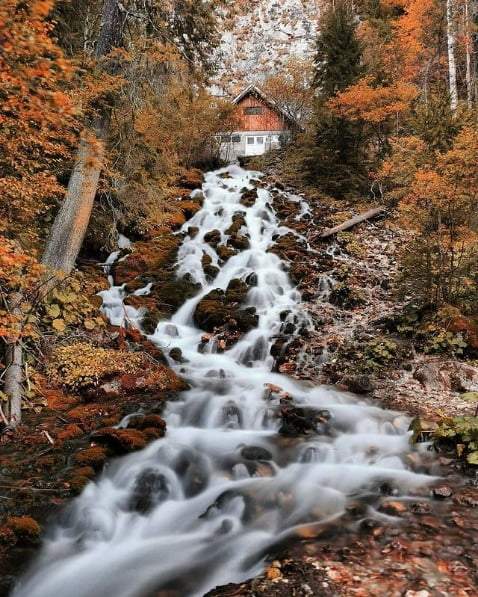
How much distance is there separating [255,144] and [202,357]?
2762 centimetres

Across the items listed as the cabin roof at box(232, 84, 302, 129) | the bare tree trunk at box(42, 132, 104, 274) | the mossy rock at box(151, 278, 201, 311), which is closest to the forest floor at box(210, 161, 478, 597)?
the mossy rock at box(151, 278, 201, 311)

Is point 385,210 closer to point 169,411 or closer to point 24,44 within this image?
point 169,411

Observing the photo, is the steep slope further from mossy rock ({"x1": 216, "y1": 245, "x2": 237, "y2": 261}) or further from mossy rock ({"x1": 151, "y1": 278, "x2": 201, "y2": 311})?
mossy rock ({"x1": 151, "y1": 278, "x2": 201, "y2": 311})

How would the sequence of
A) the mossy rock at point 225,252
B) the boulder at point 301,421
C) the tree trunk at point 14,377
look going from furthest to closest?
the mossy rock at point 225,252
the boulder at point 301,421
the tree trunk at point 14,377

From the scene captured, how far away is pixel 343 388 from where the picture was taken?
789 cm

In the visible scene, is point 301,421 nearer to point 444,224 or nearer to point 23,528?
point 23,528

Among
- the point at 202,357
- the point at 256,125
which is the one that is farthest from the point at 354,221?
the point at 256,125

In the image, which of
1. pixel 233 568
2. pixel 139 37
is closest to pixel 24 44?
pixel 233 568

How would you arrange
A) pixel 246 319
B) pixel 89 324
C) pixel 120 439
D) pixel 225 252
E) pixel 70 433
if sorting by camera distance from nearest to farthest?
pixel 120 439 < pixel 70 433 < pixel 89 324 < pixel 246 319 < pixel 225 252

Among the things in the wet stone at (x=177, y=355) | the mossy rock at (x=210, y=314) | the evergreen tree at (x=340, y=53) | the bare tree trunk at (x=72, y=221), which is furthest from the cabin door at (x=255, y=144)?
the wet stone at (x=177, y=355)

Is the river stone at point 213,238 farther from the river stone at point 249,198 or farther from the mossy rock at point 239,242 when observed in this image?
the river stone at point 249,198

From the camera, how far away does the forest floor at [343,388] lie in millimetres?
3531

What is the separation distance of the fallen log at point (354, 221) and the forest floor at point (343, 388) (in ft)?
5.77

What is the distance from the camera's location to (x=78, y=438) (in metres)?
5.93
